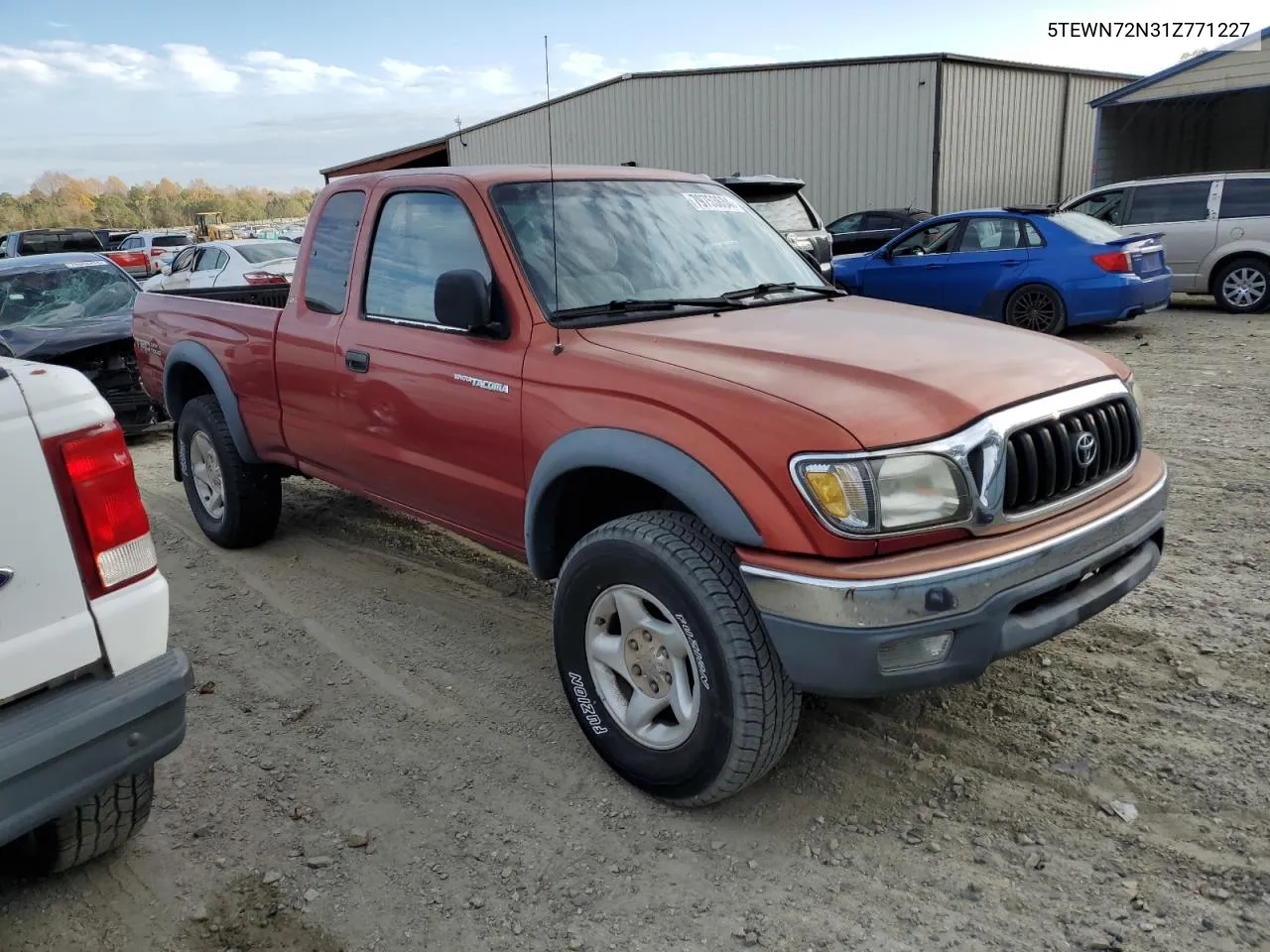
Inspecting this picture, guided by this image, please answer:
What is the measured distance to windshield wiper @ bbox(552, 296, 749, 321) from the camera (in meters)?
3.35

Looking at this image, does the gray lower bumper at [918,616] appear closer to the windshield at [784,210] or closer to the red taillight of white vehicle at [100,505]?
the red taillight of white vehicle at [100,505]

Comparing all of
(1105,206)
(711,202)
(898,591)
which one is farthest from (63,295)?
(1105,206)

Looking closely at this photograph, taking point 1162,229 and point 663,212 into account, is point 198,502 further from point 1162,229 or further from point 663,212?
point 1162,229

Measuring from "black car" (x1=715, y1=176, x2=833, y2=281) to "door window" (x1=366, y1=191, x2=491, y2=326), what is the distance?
6289 millimetres

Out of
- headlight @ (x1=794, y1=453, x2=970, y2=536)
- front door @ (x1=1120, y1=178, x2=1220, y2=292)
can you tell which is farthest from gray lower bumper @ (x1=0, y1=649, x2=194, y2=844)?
front door @ (x1=1120, y1=178, x2=1220, y2=292)

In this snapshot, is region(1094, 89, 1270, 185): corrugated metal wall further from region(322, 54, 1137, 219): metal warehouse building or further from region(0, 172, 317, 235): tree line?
region(0, 172, 317, 235): tree line

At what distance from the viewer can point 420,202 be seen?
12.7 ft

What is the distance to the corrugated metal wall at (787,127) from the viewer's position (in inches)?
778

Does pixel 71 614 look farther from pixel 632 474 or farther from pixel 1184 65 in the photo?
pixel 1184 65

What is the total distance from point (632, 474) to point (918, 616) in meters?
0.94

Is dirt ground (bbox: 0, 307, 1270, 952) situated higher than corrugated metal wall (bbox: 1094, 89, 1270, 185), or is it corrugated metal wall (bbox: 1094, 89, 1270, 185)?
corrugated metal wall (bbox: 1094, 89, 1270, 185)

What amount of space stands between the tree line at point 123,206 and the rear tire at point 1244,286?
60955 millimetres

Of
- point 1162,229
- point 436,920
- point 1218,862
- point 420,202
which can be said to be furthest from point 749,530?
point 1162,229

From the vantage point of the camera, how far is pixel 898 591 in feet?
7.84
